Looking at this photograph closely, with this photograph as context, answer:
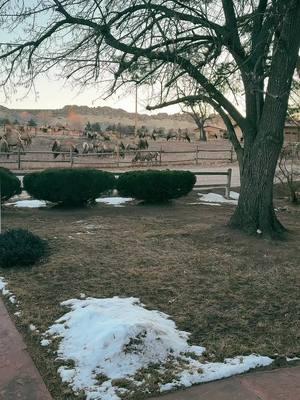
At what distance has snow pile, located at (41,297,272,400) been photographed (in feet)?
10.2

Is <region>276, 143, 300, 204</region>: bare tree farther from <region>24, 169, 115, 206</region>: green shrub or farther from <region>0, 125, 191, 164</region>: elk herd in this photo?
<region>0, 125, 191, 164</region>: elk herd

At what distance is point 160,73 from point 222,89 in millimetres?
1898

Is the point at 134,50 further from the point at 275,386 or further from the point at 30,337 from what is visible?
the point at 275,386

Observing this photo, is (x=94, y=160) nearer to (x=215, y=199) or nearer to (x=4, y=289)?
(x=215, y=199)

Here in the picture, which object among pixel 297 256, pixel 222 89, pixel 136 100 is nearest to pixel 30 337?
pixel 297 256

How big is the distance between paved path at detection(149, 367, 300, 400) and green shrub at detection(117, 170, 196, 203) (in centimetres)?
804

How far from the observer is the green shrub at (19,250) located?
229 inches

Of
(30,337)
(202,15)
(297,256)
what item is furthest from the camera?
(202,15)

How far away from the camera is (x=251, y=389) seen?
306cm

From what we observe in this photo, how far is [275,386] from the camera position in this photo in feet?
10.2

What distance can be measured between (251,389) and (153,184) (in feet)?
27.2

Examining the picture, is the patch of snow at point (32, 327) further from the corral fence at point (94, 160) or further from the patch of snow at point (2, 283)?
the corral fence at point (94, 160)

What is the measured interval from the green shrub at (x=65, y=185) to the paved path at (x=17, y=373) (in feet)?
21.2

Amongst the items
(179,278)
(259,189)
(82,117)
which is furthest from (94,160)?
(82,117)
